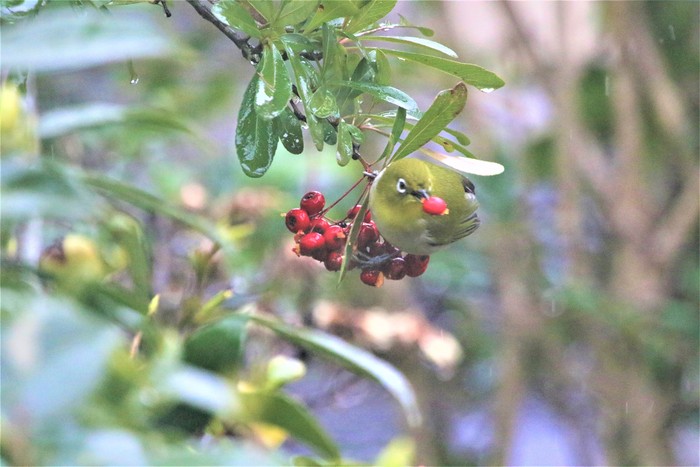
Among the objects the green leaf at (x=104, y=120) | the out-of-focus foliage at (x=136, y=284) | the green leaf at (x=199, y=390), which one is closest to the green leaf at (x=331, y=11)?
the out-of-focus foliage at (x=136, y=284)

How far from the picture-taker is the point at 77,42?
312 millimetres

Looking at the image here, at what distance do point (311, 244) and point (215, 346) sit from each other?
6.2 inches

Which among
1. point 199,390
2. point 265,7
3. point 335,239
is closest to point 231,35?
point 265,7

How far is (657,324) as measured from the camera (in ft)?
5.94

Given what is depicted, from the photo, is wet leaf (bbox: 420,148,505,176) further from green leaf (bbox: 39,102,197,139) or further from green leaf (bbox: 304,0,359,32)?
green leaf (bbox: 39,102,197,139)

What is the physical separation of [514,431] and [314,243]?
1.46 metres

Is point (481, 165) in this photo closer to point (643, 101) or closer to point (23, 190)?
point (23, 190)

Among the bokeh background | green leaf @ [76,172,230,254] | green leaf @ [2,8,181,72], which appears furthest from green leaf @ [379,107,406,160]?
the bokeh background

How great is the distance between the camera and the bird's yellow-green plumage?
1.49 ft

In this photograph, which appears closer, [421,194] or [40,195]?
[40,195]

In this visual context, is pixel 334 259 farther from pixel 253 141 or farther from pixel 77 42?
pixel 77 42

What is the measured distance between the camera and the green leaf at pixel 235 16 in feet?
1.39

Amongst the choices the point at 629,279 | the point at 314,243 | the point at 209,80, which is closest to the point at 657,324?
the point at 629,279

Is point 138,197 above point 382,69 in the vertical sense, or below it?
below
